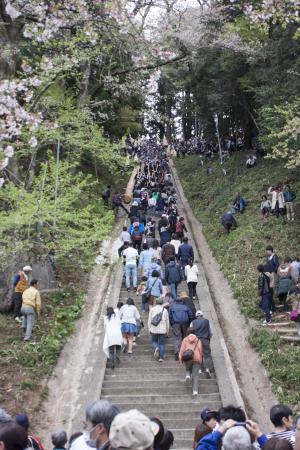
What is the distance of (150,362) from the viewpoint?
11.8 m

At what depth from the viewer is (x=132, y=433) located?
9.96ft

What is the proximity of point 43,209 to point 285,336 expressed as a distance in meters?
6.45

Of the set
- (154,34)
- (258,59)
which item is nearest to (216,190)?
(258,59)

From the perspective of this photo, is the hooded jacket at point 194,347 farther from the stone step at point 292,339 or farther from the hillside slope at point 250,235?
the stone step at point 292,339

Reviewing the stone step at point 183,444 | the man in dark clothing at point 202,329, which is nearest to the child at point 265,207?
the man in dark clothing at point 202,329

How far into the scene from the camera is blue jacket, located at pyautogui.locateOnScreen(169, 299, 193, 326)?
11.4 meters

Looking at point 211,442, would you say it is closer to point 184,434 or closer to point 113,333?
point 184,434

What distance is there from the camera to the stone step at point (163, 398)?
10344mm

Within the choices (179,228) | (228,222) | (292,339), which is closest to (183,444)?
(292,339)

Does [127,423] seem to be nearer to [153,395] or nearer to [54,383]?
[153,395]

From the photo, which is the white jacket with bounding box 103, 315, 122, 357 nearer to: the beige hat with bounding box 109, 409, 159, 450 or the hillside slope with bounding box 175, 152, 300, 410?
the hillside slope with bounding box 175, 152, 300, 410

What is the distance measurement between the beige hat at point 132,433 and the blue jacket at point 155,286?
10.2 meters

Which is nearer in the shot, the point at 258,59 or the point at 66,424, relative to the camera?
the point at 66,424

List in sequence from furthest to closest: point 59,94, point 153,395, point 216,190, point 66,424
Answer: point 216,190, point 59,94, point 153,395, point 66,424
